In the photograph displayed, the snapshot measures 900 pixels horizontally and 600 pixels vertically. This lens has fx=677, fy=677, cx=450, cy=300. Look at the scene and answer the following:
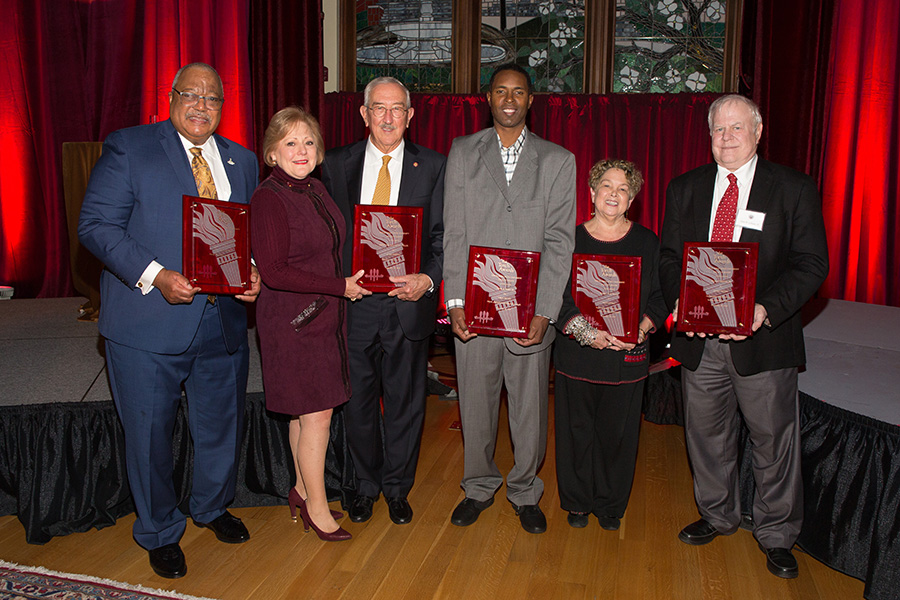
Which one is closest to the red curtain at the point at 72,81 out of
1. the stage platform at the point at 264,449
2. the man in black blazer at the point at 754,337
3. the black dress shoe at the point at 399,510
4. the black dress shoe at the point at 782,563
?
the stage platform at the point at 264,449

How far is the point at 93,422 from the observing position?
2752 mm

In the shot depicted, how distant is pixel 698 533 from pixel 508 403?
0.91 m

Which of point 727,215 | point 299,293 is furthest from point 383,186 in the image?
point 727,215

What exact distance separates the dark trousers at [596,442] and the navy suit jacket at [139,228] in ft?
4.77

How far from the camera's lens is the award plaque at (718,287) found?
227 centimetres

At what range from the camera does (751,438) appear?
2.53m

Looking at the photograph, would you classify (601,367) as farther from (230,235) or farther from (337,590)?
(230,235)

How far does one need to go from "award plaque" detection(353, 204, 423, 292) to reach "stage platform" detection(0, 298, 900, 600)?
899 mm

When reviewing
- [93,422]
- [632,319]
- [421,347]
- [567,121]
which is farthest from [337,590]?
[567,121]

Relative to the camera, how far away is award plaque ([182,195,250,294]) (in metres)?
2.16

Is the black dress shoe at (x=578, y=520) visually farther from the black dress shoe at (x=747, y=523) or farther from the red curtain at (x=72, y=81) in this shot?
the red curtain at (x=72, y=81)

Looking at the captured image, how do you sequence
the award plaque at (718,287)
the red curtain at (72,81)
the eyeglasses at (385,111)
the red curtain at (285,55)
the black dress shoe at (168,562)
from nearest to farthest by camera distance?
the award plaque at (718,287)
the black dress shoe at (168,562)
the eyeglasses at (385,111)
the red curtain at (72,81)
the red curtain at (285,55)

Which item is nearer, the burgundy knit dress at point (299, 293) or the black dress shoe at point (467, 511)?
the burgundy knit dress at point (299, 293)

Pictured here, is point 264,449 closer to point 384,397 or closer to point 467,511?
point 384,397
